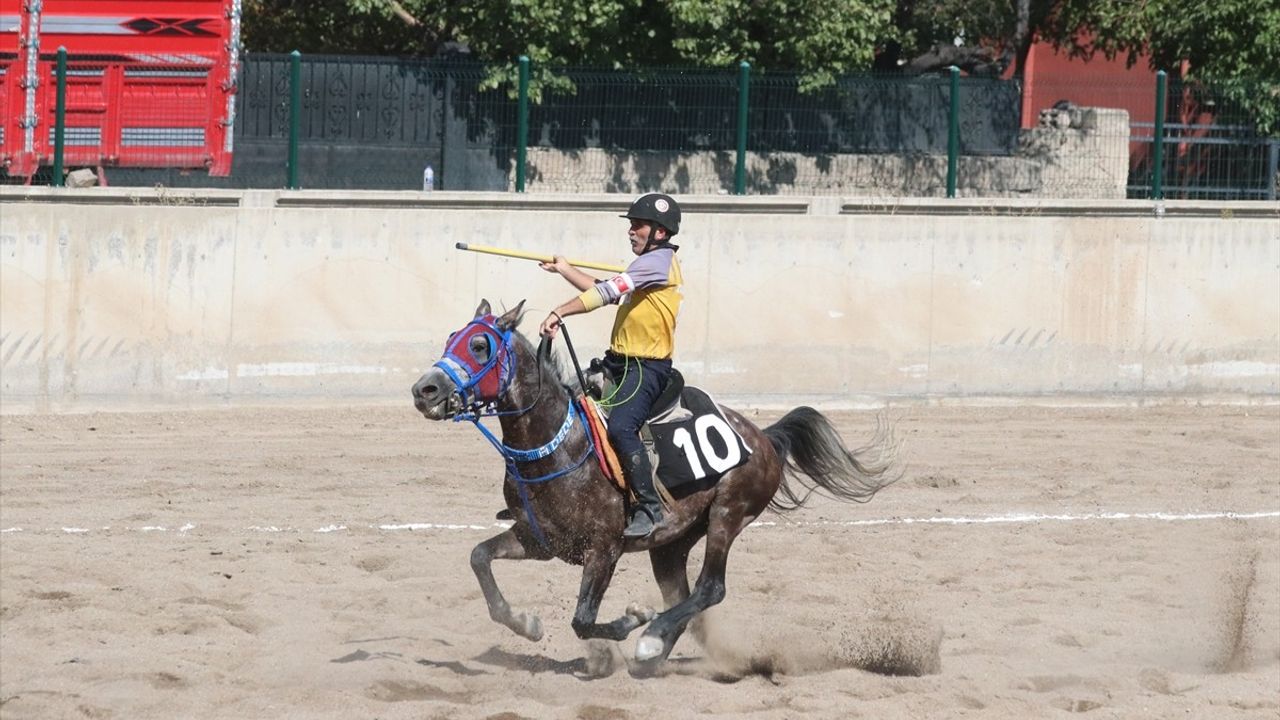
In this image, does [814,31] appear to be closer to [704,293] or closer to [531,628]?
[704,293]

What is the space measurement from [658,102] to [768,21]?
3920 mm

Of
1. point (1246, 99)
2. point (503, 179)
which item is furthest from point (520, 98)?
point (1246, 99)

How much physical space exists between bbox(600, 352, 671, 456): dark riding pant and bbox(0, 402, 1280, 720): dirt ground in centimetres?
112

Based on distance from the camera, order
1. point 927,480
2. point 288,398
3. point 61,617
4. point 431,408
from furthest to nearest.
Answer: point 288,398 → point 927,480 → point 61,617 → point 431,408

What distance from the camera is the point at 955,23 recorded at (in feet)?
70.9

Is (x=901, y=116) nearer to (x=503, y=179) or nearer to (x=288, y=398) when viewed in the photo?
(x=503, y=179)

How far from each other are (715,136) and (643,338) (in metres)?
8.30

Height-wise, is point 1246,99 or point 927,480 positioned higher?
point 1246,99

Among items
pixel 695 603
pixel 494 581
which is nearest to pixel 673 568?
pixel 695 603

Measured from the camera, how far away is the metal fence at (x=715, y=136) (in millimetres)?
15344

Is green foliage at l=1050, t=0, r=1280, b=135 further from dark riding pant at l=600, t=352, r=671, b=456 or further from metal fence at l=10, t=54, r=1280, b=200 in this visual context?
dark riding pant at l=600, t=352, r=671, b=456

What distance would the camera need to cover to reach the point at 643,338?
26.1ft

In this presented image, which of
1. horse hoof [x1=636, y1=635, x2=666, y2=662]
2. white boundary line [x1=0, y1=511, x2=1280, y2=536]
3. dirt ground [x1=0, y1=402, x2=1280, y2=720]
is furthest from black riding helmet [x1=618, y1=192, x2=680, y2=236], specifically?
white boundary line [x1=0, y1=511, x2=1280, y2=536]

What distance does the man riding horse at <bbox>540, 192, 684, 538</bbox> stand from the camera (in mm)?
7785
